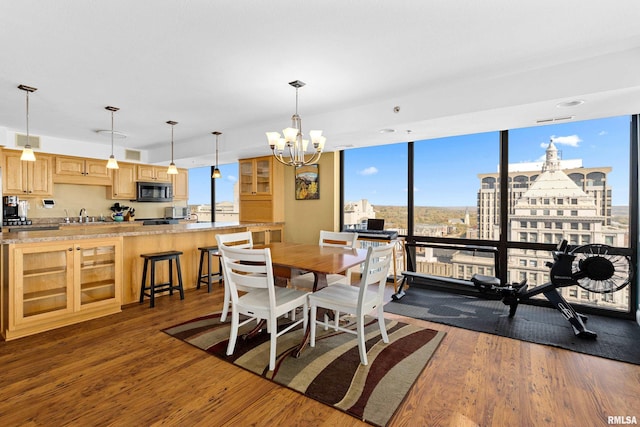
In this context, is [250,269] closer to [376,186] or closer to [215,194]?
[376,186]

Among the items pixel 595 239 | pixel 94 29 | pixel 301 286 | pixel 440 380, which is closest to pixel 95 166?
pixel 94 29

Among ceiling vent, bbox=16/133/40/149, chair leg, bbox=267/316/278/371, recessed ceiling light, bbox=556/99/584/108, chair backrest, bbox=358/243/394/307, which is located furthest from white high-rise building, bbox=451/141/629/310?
ceiling vent, bbox=16/133/40/149

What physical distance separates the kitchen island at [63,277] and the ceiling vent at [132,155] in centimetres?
320

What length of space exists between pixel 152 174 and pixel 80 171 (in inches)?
51.7

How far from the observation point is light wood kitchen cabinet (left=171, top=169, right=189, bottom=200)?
23.4ft

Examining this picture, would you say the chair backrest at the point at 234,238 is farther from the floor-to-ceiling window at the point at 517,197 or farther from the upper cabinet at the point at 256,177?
the floor-to-ceiling window at the point at 517,197

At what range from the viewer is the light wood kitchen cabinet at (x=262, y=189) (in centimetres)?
567

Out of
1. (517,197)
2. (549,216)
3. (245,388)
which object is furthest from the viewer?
(517,197)

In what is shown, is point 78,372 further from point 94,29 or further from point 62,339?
point 94,29

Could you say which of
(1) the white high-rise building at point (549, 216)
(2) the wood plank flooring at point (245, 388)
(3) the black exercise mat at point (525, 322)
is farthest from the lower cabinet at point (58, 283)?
(1) the white high-rise building at point (549, 216)

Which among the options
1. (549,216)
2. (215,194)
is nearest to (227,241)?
(549,216)

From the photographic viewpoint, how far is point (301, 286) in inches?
121

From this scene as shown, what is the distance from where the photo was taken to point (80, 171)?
18.5 ft

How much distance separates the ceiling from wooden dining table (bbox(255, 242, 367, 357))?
1605 mm
